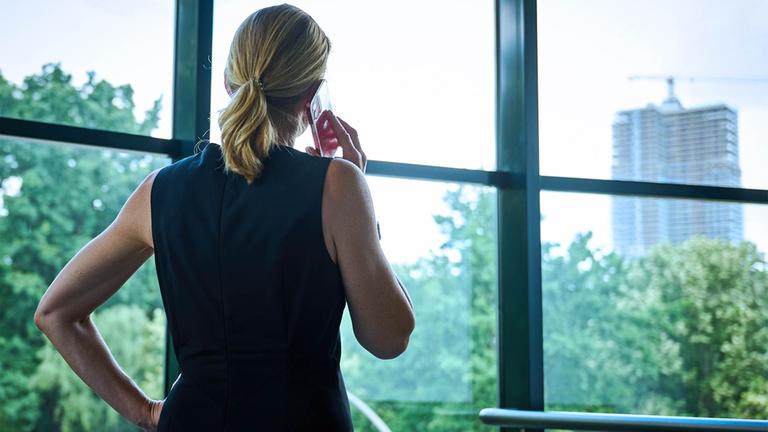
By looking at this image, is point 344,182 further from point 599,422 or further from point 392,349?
point 599,422

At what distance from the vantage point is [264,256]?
48.8 inches

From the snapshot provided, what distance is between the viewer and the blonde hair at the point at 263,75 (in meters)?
1.28

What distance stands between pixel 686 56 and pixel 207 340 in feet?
9.22

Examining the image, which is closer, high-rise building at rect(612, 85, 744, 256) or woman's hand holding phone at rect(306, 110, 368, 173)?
woman's hand holding phone at rect(306, 110, 368, 173)

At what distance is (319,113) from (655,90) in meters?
2.34

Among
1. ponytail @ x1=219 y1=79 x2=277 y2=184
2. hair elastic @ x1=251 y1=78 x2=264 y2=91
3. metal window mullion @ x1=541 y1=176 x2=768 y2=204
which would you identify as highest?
metal window mullion @ x1=541 y1=176 x2=768 y2=204

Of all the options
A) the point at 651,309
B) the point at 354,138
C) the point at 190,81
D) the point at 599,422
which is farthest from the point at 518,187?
the point at 354,138

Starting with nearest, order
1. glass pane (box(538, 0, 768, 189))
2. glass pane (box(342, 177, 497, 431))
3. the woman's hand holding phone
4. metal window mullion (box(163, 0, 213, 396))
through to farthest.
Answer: the woman's hand holding phone
metal window mullion (box(163, 0, 213, 396))
glass pane (box(342, 177, 497, 431))
glass pane (box(538, 0, 768, 189))

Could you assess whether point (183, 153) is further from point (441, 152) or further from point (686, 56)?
point (686, 56)

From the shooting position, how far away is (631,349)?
10.7 ft

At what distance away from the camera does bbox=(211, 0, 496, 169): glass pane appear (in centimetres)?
302

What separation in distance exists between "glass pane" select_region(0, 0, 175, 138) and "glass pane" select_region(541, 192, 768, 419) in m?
1.45

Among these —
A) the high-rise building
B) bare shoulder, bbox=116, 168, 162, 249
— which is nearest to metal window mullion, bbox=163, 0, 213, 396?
bare shoulder, bbox=116, 168, 162, 249

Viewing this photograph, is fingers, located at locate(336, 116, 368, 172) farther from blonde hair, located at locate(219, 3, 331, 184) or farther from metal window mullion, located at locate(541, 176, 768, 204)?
metal window mullion, located at locate(541, 176, 768, 204)
